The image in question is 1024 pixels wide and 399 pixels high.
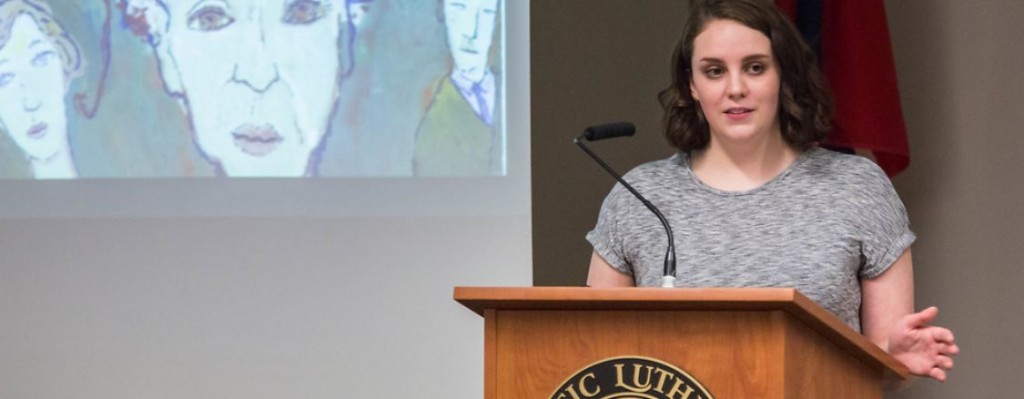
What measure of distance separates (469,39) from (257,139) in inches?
21.4

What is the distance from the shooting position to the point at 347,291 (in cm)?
318

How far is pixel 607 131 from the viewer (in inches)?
82.0

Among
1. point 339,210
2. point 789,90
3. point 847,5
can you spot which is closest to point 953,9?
point 847,5

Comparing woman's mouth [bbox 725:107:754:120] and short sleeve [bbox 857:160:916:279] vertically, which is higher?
woman's mouth [bbox 725:107:754:120]

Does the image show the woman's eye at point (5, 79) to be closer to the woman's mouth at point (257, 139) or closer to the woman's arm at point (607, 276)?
the woman's mouth at point (257, 139)

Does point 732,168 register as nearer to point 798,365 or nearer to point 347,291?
point 798,365

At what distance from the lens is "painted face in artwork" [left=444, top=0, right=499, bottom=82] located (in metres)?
3.20

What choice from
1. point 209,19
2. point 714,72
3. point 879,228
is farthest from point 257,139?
point 879,228

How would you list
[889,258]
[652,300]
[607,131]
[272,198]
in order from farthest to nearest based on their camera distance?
[272,198], [889,258], [607,131], [652,300]

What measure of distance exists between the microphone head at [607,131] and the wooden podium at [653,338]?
1.43 feet

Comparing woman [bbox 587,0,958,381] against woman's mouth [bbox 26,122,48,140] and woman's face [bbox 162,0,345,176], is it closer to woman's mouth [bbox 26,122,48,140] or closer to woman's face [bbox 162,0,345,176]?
woman's face [bbox 162,0,345,176]

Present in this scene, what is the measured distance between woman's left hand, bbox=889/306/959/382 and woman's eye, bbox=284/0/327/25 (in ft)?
5.64

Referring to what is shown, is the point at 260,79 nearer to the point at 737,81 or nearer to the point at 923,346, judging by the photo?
the point at 737,81

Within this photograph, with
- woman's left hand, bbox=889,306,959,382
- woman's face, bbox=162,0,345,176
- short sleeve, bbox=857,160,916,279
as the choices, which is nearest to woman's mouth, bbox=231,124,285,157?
woman's face, bbox=162,0,345,176
